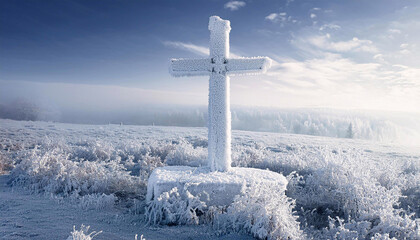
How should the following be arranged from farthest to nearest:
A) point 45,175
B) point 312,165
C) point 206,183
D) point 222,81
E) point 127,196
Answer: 1. point 312,165
2. point 45,175
3. point 127,196
4. point 222,81
5. point 206,183

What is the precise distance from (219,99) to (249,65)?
0.94 meters

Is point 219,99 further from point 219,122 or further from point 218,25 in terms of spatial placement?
point 218,25

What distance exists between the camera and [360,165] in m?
6.77

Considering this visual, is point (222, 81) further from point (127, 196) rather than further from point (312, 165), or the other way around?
point (312, 165)

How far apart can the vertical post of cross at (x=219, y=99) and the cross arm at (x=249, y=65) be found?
7.3 inches

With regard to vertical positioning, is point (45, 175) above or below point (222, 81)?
below

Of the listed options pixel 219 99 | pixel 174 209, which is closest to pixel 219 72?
pixel 219 99

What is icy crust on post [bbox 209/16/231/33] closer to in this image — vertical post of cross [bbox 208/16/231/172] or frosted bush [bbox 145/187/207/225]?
vertical post of cross [bbox 208/16/231/172]

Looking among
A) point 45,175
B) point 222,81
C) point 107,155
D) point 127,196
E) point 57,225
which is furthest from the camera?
point 107,155

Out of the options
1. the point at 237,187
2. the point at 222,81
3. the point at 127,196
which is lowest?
the point at 127,196

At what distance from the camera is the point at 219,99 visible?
5879mm

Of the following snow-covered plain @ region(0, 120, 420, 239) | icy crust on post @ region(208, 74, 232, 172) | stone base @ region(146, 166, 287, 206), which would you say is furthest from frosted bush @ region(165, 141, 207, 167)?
stone base @ region(146, 166, 287, 206)

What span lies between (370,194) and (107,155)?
8547mm

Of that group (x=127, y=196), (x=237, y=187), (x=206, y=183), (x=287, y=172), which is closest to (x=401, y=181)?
(x=287, y=172)
